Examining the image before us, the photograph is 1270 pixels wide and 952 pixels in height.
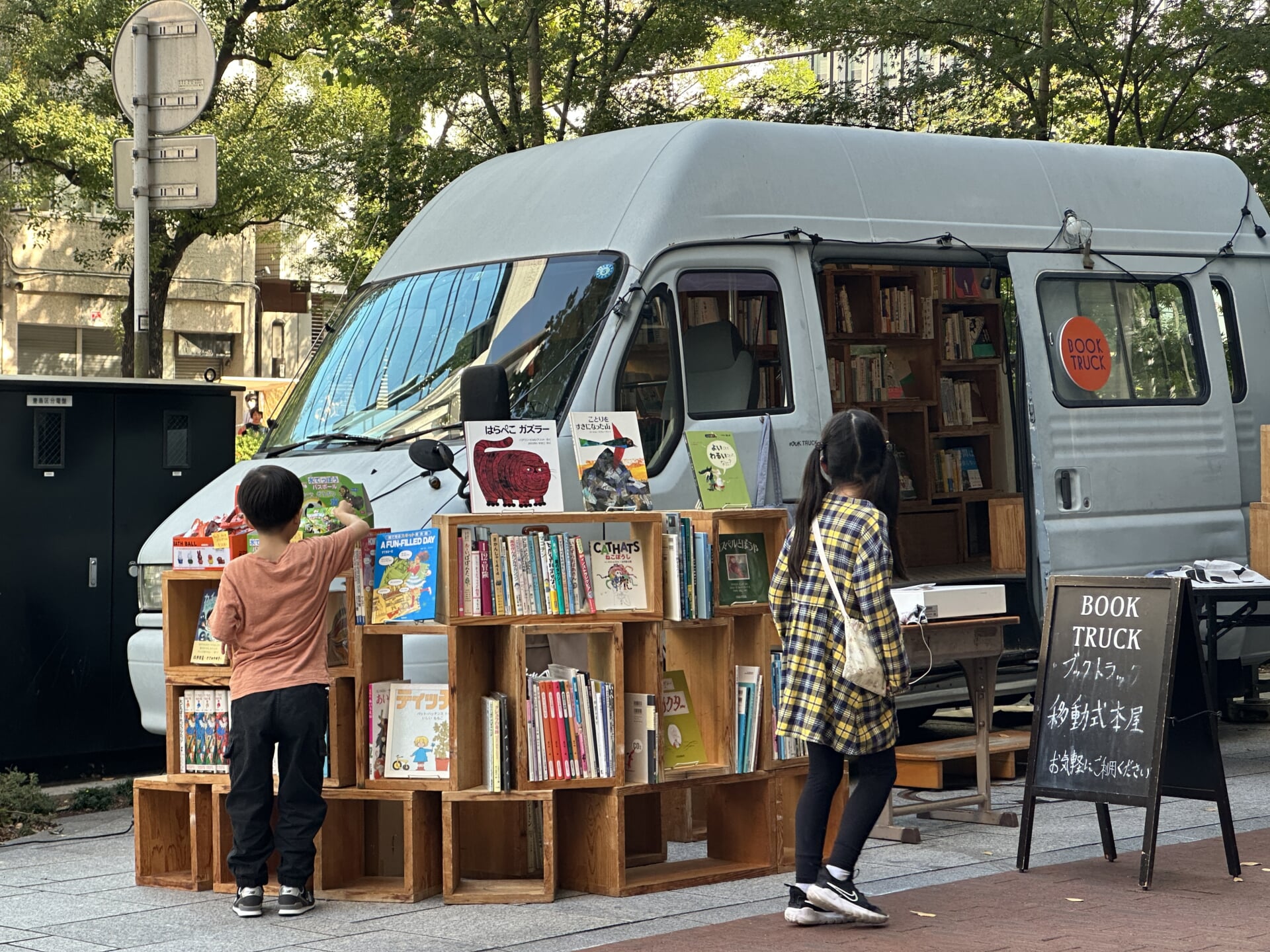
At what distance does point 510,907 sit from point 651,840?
95 centimetres

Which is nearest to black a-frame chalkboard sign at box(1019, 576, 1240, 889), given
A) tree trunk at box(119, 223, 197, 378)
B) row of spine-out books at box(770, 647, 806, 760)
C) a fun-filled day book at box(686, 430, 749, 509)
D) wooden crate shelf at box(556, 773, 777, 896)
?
row of spine-out books at box(770, 647, 806, 760)

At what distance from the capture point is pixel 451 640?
6562mm

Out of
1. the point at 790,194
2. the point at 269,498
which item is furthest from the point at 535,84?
the point at 269,498

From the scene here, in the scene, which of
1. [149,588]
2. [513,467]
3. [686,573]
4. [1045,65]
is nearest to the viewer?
[513,467]

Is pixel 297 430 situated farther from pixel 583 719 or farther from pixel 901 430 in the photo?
pixel 901 430

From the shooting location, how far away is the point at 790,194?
8.98m

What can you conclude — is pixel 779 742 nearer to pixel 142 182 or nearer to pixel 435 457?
pixel 435 457

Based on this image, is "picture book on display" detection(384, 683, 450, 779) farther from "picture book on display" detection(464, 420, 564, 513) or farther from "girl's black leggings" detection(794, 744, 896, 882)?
"girl's black leggings" detection(794, 744, 896, 882)

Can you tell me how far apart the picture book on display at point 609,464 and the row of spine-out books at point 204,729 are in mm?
1605

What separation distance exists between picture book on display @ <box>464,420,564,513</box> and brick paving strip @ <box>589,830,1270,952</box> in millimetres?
1715

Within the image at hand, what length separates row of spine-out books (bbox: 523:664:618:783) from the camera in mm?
6605

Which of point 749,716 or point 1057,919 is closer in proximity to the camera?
point 1057,919

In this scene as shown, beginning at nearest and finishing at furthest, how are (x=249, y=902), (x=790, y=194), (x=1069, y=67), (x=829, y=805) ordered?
1. (x=829, y=805)
2. (x=249, y=902)
3. (x=790, y=194)
4. (x=1069, y=67)

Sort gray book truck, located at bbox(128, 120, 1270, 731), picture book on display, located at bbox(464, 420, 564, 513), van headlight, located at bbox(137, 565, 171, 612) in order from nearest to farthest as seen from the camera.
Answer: picture book on display, located at bbox(464, 420, 564, 513)
gray book truck, located at bbox(128, 120, 1270, 731)
van headlight, located at bbox(137, 565, 171, 612)
